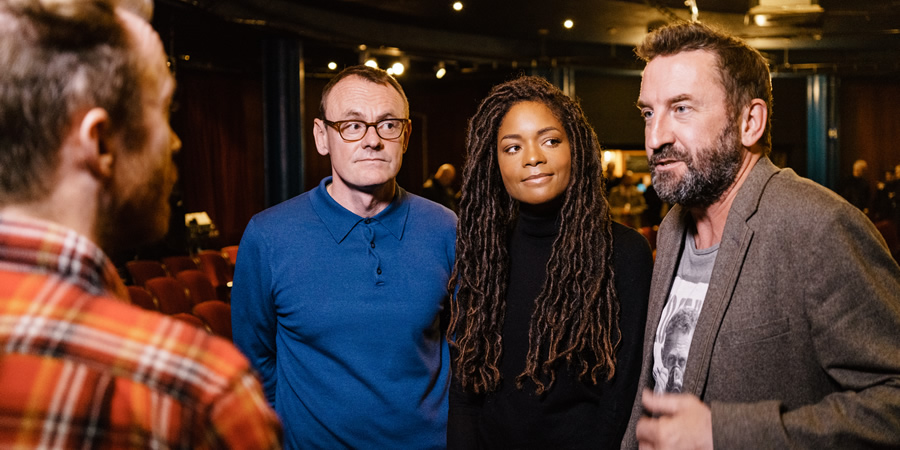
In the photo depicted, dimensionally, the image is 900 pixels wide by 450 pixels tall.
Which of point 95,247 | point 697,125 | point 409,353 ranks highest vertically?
point 697,125

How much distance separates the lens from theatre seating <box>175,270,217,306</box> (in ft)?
18.0

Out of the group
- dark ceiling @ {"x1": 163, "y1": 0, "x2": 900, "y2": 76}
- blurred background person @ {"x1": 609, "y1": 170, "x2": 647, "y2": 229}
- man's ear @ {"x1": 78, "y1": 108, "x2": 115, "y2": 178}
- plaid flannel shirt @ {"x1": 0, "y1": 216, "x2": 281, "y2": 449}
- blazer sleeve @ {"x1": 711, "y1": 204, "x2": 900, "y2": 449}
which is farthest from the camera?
blurred background person @ {"x1": 609, "y1": 170, "x2": 647, "y2": 229}

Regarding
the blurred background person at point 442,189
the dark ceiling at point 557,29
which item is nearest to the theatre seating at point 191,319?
the dark ceiling at point 557,29

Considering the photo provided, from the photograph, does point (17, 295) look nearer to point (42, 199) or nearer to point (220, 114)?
point (42, 199)

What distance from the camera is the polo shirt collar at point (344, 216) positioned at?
1946mm

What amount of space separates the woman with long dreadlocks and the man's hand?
41 cm

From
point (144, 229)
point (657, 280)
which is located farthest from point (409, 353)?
point (144, 229)

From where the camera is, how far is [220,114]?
11.2 metres

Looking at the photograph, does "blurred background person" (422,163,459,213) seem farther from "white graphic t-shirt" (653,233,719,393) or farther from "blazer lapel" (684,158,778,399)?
"blazer lapel" (684,158,778,399)

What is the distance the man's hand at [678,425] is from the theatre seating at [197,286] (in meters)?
4.94

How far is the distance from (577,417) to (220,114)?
10.9 meters

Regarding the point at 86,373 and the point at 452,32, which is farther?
the point at 452,32

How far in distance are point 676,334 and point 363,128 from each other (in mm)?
1085

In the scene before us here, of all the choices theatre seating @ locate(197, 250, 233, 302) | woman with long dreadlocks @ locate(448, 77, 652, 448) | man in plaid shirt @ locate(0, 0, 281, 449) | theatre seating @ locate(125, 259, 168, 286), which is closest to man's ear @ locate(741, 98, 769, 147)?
woman with long dreadlocks @ locate(448, 77, 652, 448)
